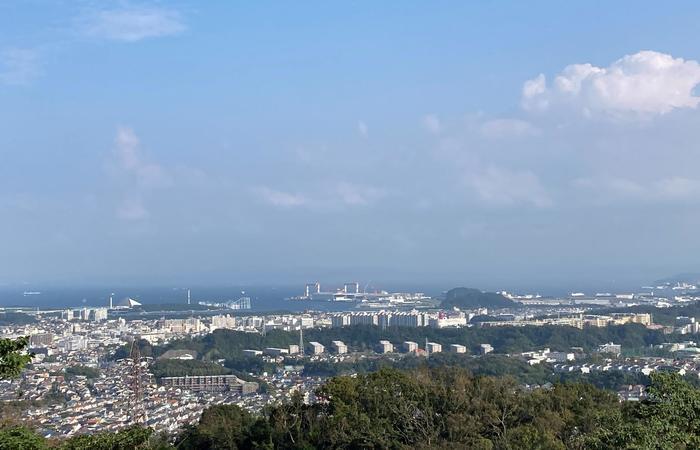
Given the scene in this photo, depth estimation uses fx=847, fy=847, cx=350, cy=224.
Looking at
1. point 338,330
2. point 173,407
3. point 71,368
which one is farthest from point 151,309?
point 173,407

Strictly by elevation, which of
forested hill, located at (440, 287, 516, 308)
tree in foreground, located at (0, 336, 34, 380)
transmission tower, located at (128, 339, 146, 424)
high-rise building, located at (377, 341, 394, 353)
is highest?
tree in foreground, located at (0, 336, 34, 380)

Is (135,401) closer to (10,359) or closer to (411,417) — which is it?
(411,417)

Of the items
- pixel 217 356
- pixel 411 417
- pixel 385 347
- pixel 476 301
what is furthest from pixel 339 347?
pixel 476 301

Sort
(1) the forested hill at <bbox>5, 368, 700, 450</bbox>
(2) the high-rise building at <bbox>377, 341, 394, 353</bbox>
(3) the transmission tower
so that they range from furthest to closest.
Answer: (2) the high-rise building at <bbox>377, 341, 394, 353</bbox> < (3) the transmission tower < (1) the forested hill at <bbox>5, 368, 700, 450</bbox>

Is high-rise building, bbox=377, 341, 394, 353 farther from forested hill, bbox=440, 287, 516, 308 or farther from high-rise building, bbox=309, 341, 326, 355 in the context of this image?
forested hill, bbox=440, 287, 516, 308

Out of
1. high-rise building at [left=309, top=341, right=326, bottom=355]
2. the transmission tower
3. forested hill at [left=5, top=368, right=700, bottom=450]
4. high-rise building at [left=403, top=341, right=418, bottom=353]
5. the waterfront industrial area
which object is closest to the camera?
forested hill at [left=5, top=368, right=700, bottom=450]

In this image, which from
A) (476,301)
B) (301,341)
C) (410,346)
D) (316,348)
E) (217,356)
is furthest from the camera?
(476,301)

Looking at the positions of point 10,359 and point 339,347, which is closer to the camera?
point 10,359

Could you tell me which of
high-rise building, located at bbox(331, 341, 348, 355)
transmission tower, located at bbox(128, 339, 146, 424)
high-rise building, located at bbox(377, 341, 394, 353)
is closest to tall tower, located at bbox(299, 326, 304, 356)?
high-rise building, located at bbox(331, 341, 348, 355)

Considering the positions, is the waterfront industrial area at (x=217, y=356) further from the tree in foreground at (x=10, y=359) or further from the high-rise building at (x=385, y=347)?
the tree in foreground at (x=10, y=359)
